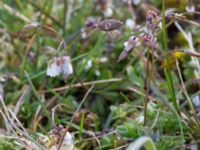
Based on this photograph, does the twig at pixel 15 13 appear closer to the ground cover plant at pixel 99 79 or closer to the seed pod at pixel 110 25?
the ground cover plant at pixel 99 79

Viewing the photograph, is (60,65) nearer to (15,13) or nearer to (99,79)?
(99,79)

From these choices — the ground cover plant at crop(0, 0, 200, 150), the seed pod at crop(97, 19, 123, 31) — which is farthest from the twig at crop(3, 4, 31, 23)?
the seed pod at crop(97, 19, 123, 31)

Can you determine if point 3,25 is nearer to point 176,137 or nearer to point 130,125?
point 130,125

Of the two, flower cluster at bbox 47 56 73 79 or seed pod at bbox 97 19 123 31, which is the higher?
seed pod at bbox 97 19 123 31

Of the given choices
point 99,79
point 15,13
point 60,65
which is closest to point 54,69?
point 60,65

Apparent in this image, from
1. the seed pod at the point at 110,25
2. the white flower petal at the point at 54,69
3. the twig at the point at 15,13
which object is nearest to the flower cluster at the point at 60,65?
the white flower petal at the point at 54,69

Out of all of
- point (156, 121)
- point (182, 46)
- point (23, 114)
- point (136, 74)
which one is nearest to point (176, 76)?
point (136, 74)

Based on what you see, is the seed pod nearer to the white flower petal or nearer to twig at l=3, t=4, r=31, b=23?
the white flower petal

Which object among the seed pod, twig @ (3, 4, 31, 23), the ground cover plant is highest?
twig @ (3, 4, 31, 23)
